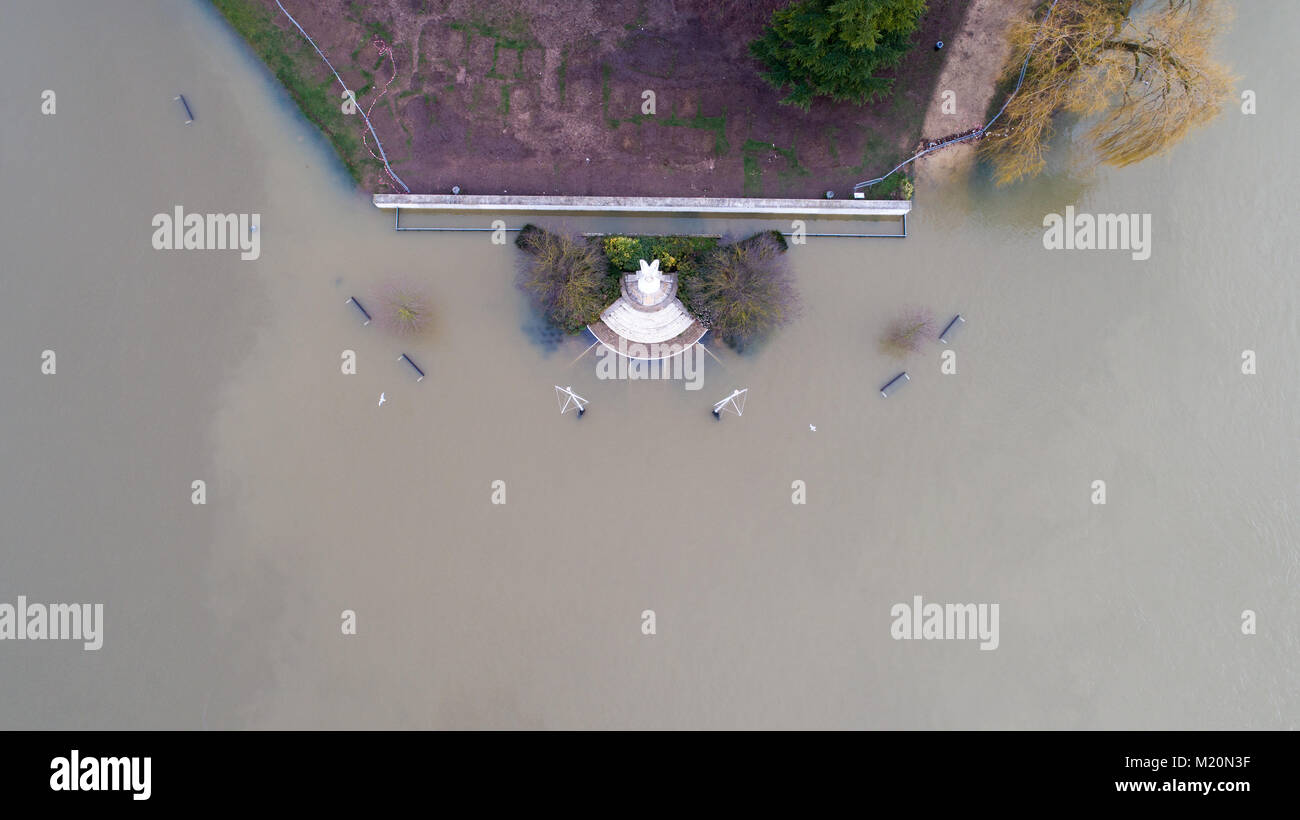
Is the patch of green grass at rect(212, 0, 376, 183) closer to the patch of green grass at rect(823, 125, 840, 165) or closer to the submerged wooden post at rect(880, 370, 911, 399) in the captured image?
the patch of green grass at rect(823, 125, 840, 165)

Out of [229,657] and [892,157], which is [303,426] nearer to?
[229,657]

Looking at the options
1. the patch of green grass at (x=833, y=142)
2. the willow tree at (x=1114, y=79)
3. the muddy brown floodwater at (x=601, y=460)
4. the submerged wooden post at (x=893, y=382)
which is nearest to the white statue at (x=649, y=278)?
the muddy brown floodwater at (x=601, y=460)

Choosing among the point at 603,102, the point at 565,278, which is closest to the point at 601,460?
the point at 565,278

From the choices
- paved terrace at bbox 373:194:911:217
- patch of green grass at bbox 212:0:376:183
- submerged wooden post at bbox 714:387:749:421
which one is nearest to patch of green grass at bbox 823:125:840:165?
paved terrace at bbox 373:194:911:217

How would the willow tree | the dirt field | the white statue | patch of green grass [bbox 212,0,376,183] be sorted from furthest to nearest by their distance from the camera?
patch of green grass [bbox 212,0,376,183], the dirt field, the white statue, the willow tree

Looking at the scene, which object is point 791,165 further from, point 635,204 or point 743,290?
point 635,204

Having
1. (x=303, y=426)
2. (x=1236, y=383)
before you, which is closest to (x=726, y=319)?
(x=303, y=426)
